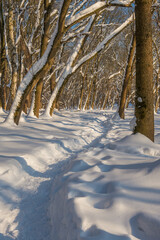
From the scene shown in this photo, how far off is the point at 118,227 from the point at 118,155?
6.34 feet

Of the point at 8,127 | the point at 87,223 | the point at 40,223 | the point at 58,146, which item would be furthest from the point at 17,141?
the point at 87,223

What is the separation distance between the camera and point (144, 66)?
12.3ft

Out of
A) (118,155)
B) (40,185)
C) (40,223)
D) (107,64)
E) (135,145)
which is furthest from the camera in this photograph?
(107,64)

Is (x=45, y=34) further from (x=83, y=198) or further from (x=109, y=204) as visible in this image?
(x=109, y=204)

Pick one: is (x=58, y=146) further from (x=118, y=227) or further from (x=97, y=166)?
(x=118, y=227)

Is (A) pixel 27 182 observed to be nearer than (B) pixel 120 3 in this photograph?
Yes

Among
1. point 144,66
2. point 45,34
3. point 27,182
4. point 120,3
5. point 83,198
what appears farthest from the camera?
point 45,34

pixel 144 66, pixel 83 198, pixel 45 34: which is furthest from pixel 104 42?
pixel 83 198

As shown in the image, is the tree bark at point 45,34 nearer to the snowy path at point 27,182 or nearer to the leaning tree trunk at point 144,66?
the leaning tree trunk at point 144,66

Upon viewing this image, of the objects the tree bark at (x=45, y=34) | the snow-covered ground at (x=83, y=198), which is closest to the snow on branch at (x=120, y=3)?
the tree bark at (x=45, y=34)

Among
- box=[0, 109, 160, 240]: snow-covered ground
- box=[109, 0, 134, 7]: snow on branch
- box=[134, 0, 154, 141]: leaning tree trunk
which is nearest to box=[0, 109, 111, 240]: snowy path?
box=[0, 109, 160, 240]: snow-covered ground

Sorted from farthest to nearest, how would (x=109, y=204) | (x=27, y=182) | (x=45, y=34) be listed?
(x=45, y=34)
(x=27, y=182)
(x=109, y=204)

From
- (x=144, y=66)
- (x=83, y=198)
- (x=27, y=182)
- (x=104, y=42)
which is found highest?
(x=104, y=42)

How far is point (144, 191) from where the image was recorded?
184 cm
